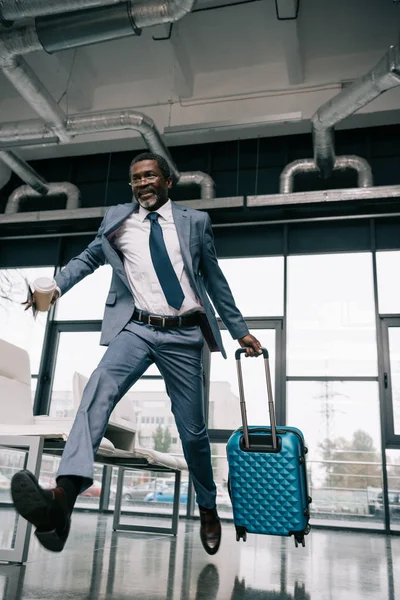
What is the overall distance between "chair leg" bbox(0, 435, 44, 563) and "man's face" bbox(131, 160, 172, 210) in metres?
1.04

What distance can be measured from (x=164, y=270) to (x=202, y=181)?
15.3 feet

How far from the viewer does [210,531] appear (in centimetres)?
205

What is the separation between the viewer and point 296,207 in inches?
235

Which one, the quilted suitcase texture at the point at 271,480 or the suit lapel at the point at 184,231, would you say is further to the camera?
the quilted suitcase texture at the point at 271,480

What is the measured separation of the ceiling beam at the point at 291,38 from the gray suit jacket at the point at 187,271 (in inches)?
150

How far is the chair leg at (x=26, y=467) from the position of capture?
1.94 meters

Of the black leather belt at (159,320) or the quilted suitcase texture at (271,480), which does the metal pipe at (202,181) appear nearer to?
the quilted suitcase texture at (271,480)

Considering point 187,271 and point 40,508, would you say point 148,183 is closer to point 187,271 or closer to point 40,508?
point 187,271

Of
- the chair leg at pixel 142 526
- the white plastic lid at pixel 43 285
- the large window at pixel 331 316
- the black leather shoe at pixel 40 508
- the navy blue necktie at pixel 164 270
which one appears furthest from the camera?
the large window at pixel 331 316

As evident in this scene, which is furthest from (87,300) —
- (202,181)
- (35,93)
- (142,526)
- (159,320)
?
(159,320)

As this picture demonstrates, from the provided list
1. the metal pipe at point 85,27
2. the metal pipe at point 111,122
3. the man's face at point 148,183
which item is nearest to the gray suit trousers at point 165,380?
the man's face at point 148,183

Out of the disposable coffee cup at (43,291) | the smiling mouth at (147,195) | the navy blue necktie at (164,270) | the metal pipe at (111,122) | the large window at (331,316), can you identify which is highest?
the metal pipe at (111,122)

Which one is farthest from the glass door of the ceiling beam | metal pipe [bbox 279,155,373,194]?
the ceiling beam

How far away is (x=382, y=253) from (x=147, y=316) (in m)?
4.87
